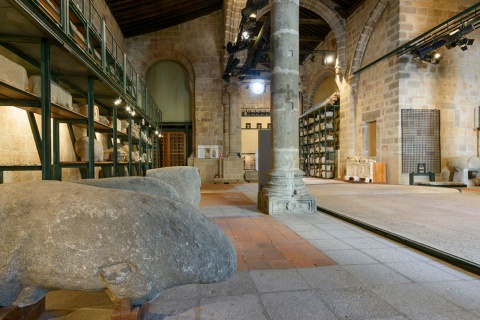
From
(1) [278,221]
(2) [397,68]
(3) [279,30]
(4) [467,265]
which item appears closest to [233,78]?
(2) [397,68]

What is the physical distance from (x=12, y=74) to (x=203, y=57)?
35.9 feet

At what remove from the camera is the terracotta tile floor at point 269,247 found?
7.81 ft

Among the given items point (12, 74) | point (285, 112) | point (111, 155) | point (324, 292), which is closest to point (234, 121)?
point (111, 155)

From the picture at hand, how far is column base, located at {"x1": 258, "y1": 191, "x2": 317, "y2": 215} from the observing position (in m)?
4.49

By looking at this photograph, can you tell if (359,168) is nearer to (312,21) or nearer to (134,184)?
(312,21)

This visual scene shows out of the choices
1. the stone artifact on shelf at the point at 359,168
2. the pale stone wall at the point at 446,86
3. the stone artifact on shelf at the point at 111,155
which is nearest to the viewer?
the stone artifact on shelf at the point at 111,155

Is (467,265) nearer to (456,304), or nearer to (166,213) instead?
(456,304)

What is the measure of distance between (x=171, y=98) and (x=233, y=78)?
11.8 feet

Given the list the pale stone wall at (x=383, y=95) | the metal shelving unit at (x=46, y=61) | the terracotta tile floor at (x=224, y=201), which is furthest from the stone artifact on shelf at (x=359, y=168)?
the metal shelving unit at (x=46, y=61)

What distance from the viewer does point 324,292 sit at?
1.85 metres

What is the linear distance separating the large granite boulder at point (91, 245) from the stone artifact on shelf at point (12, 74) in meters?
2.54

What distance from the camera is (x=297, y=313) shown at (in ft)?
5.24

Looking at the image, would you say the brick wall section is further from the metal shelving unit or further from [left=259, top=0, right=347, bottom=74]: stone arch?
the metal shelving unit

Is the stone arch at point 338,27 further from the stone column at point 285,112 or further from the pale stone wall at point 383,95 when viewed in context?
the stone column at point 285,112
